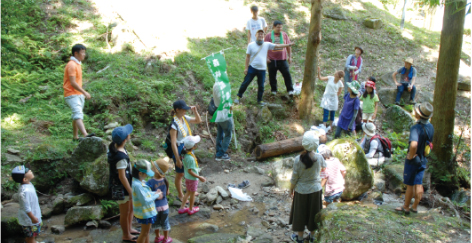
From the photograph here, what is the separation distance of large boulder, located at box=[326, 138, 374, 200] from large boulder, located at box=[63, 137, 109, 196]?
172 inches

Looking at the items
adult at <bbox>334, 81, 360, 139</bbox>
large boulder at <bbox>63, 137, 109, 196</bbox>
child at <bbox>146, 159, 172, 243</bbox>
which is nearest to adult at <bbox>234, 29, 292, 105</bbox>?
adult at <bbox>334, 81, 360, 139</bbox>

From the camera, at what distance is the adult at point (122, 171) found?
4.37 meters

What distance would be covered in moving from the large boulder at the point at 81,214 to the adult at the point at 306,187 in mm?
3044

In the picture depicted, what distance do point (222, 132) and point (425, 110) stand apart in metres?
4.22

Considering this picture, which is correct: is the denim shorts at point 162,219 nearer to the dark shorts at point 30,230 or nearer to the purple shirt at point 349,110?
the dark shorts at point 30,230

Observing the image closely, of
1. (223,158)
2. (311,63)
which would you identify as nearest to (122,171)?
(223,158)

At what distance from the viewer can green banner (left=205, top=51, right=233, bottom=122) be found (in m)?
7.32

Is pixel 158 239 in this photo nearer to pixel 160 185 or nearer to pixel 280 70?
pixel 160 185

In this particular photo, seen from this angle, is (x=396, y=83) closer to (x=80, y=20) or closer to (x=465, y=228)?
(x=465, y=228)

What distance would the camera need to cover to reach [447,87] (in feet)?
22.9

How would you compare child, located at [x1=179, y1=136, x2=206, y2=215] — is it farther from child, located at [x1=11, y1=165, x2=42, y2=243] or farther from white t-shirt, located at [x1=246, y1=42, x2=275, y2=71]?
white t-shirt, located at [x1=246, y1=42, x2=275, y2=71]

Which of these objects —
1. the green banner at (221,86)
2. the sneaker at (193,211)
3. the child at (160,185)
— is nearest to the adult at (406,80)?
the green banner at (221,86)

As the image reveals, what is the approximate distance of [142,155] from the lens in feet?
22.9

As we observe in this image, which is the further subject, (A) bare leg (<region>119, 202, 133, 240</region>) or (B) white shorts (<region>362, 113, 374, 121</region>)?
(B) white shorts (<region>362, 113, 374, 121</region>)
